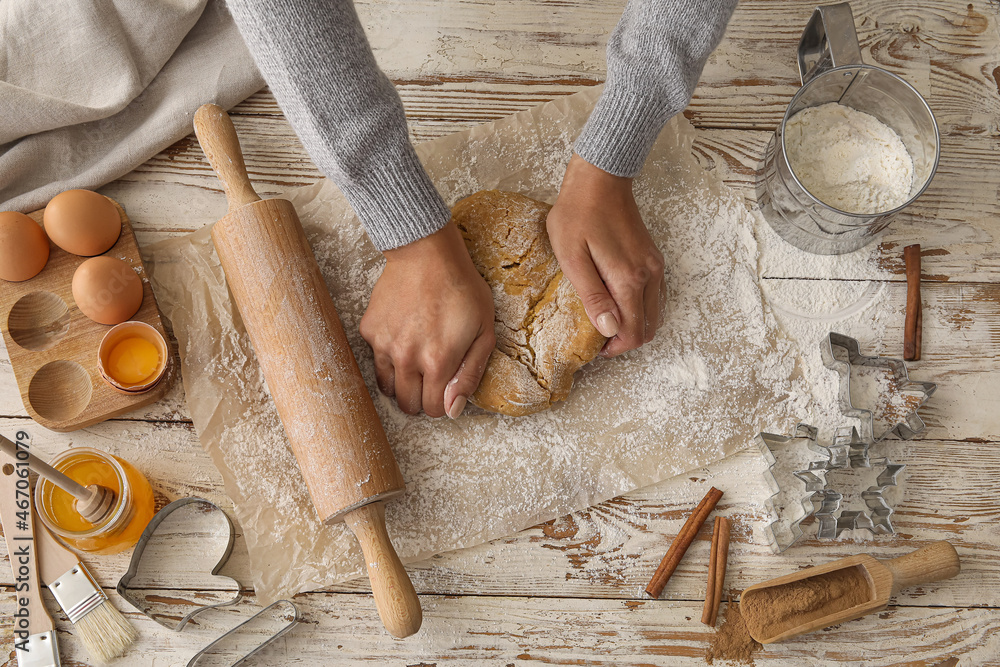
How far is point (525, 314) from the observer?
1.36 meters

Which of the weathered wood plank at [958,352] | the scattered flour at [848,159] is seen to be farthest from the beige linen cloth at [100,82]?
the weathered wood plank at [958,352]

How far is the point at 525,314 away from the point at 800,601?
2.70 feet

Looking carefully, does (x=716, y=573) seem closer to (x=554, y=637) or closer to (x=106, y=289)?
(x=554, y=637)

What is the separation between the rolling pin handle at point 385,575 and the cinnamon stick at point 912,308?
1234 millimetres

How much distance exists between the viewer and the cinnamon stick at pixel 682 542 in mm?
1396

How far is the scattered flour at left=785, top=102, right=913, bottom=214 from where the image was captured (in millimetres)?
1410

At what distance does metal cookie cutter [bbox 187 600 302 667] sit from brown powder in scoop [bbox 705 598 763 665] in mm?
897

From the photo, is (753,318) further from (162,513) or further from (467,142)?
(162,513)

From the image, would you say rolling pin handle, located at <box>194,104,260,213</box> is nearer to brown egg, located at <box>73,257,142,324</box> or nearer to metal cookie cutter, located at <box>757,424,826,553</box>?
brown egg, located at <box>73,257,142,324</box>

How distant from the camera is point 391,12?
5.16ft

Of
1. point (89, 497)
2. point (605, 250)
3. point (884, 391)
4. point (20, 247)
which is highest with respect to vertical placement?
point (20, 247)

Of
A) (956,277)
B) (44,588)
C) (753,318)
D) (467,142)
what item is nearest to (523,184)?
(467,142)

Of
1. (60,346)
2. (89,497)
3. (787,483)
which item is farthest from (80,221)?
(787,483)

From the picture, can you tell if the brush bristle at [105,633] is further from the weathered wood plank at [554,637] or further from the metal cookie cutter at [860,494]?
the metal cookie cutter at [860,494]
